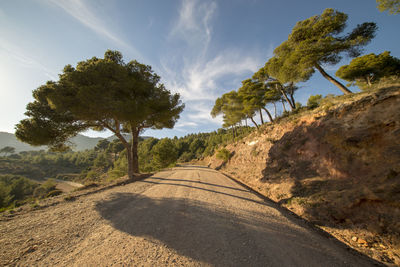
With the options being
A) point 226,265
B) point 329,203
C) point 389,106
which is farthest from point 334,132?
point 226,265

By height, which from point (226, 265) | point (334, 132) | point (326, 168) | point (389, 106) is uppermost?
point (389, 106)

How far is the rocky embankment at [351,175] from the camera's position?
3.46 m

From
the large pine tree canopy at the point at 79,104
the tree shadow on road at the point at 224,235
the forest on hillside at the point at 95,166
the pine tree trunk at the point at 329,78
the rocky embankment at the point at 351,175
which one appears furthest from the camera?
the forest on hillside at the point at 95,166

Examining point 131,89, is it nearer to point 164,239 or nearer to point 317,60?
point 164,239

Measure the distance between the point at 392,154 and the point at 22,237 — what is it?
11.5 metres

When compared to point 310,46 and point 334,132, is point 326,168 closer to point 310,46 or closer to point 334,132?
point 334,132

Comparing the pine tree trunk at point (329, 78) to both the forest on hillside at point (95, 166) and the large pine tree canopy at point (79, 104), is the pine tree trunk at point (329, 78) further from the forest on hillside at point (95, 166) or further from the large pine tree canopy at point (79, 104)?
the large pine tree canopy at point (79, 104)

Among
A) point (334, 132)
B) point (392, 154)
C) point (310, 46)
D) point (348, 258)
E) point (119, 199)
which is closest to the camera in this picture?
point (348, 258)

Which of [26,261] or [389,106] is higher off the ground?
[389,106]

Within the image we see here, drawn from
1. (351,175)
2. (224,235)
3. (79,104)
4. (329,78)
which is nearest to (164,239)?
(224,235)

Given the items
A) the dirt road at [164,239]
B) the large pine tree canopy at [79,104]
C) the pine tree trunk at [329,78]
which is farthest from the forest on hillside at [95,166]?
the pine tree trunk at [329,78]

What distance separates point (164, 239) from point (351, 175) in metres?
7.29

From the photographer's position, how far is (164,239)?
299cm

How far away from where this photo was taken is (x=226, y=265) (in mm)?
2346
